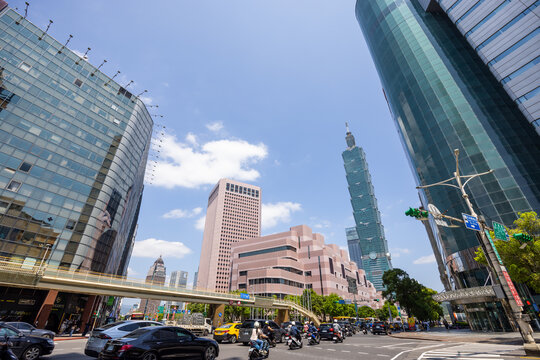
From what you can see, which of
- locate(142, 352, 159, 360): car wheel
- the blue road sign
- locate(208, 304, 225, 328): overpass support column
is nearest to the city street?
locate(142, 352, 159, 360): car wheel

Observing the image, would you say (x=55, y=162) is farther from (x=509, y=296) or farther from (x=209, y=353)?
(x=509, y=296)

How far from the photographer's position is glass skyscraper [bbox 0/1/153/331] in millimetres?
34406

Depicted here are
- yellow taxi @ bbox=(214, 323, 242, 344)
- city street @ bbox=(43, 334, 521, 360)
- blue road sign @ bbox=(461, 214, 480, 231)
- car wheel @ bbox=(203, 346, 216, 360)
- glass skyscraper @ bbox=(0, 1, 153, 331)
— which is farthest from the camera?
glass skyscraper @ bbox=(0, 1, 153, 331)

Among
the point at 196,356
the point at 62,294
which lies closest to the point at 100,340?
the point at 196,356

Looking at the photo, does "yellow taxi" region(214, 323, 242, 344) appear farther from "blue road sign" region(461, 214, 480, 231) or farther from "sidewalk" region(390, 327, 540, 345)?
"blue road sign" region(461, 214, 480, 231)

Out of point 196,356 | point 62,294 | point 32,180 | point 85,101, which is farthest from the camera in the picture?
point 85,101

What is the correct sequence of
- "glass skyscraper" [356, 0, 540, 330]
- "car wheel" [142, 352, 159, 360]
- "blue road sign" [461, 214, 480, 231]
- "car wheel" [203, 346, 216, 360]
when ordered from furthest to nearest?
"glass skyscraper" [356, 0, 540, 330]
"blue road sign" [461, 214, 480, 231]
"car wheel" [203, 346, 216, 360]
"car wheel" [142, 352, 159, 360]

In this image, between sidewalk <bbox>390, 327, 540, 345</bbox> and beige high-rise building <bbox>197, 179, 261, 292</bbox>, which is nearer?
sidewalk <bbox>390, 327, 540, 345</bbox>

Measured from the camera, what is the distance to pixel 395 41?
5788cm

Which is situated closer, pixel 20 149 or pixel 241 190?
pixel 20 149

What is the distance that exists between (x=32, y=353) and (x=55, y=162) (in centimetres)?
4187

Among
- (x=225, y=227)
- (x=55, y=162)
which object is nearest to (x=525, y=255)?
(x=55, y=162)

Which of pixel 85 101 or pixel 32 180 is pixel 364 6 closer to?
pixel 85 101

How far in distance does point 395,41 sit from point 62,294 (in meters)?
80.5
